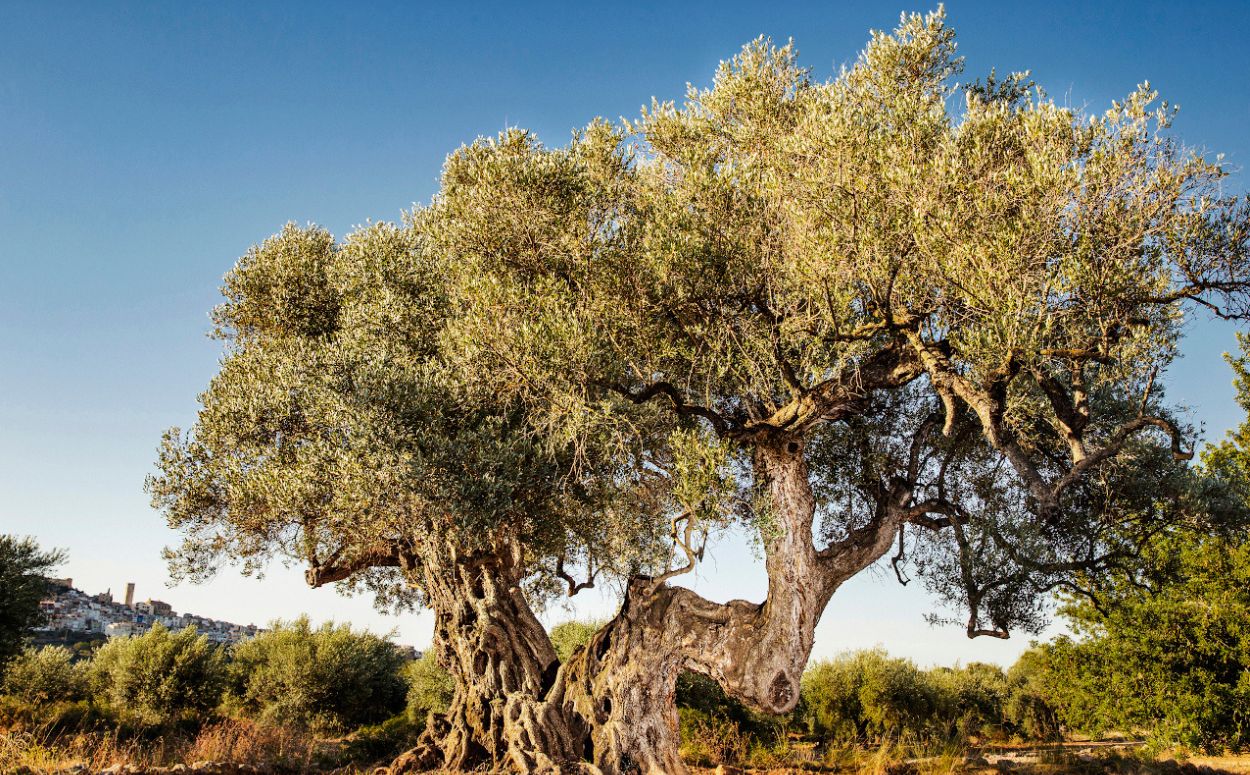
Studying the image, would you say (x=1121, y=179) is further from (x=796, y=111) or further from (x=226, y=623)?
(x=226, y=623)

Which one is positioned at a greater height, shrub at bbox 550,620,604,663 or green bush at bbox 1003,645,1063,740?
shrub at bbox 550,620,604,663

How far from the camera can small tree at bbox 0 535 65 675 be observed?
1834 cm

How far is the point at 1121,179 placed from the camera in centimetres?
954

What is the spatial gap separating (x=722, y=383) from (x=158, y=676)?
21185mm

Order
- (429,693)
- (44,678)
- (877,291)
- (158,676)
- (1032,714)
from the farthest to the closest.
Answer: (1032,714), (429,693), (158,676), (44,678), (877,291)

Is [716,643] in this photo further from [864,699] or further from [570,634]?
[864,699]

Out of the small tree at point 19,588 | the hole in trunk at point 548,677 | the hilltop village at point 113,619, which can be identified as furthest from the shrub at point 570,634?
the hilltop village at point 113,619

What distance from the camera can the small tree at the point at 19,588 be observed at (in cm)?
1834

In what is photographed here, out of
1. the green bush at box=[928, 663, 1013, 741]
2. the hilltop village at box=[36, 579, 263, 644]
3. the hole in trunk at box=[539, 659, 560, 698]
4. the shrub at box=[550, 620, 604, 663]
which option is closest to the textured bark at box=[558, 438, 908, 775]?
the hole in trunk at box=[539, 659, 560, 698]

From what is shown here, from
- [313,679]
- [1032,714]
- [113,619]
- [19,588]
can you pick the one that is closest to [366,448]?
[19,588]

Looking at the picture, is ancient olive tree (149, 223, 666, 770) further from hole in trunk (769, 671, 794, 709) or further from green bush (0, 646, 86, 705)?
green bush (0, 646, 86, 705)

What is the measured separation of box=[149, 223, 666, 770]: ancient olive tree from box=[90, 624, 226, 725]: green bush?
33.9 ft

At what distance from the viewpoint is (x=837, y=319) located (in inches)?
425

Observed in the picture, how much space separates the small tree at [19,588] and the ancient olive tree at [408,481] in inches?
283
